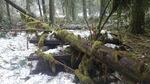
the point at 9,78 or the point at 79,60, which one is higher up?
the point at 79,60

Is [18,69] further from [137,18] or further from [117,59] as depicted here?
[137,18]

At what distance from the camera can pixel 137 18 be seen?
10398 millimetres

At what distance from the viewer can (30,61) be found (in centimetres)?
827

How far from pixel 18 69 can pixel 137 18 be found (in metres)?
5.60

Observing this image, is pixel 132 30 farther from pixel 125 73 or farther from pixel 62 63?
pixel 125 73

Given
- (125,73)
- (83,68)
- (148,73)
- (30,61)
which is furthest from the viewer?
(30,61)

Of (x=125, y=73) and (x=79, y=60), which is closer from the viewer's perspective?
(x=125, y=73)

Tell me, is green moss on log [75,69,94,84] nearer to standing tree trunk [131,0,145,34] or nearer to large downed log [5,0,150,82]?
large downed log [5,0,150,82]

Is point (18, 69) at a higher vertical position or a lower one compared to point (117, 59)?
lower

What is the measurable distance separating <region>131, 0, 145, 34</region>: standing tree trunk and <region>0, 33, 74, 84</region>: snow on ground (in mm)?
4454

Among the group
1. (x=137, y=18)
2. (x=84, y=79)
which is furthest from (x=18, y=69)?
(x=137, y=18)

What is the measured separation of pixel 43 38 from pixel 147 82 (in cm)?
453

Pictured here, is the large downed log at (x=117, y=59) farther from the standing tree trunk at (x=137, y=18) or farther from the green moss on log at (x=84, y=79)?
the standing tree trunk at (x=137, y=18)

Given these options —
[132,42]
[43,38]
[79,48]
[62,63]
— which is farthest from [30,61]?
[132,42]
